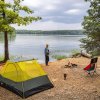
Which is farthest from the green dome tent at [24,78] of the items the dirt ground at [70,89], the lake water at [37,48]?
the lake water at [37,48]

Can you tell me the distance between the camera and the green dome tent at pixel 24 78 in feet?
39.8

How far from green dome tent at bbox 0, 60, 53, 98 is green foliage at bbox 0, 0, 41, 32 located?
696cm

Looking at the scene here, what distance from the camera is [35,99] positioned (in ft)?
37.2

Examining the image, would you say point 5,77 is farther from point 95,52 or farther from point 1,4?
point 1,4

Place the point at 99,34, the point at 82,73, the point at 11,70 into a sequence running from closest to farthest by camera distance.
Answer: the point at 99,34 < the point at 11,70 < the point at 82,73

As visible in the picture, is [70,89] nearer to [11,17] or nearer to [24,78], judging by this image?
[24,78]

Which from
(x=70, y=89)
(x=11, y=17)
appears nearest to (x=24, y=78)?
(x=70, y=89)

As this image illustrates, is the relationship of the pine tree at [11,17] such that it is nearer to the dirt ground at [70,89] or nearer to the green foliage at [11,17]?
the green foliage at [11,17]

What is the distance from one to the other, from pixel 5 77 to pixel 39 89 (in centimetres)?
223

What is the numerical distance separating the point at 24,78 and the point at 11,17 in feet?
30.0

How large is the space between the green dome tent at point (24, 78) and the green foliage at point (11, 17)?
696cm

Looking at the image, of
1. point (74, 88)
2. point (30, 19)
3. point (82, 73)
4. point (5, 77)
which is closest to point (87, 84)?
point (74, 88)

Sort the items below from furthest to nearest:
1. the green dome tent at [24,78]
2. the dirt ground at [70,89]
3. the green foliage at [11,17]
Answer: the green foliage at [11,17], the green dome tent at [24,78], the dirt ground at [70,89]

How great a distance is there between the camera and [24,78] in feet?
40.9
